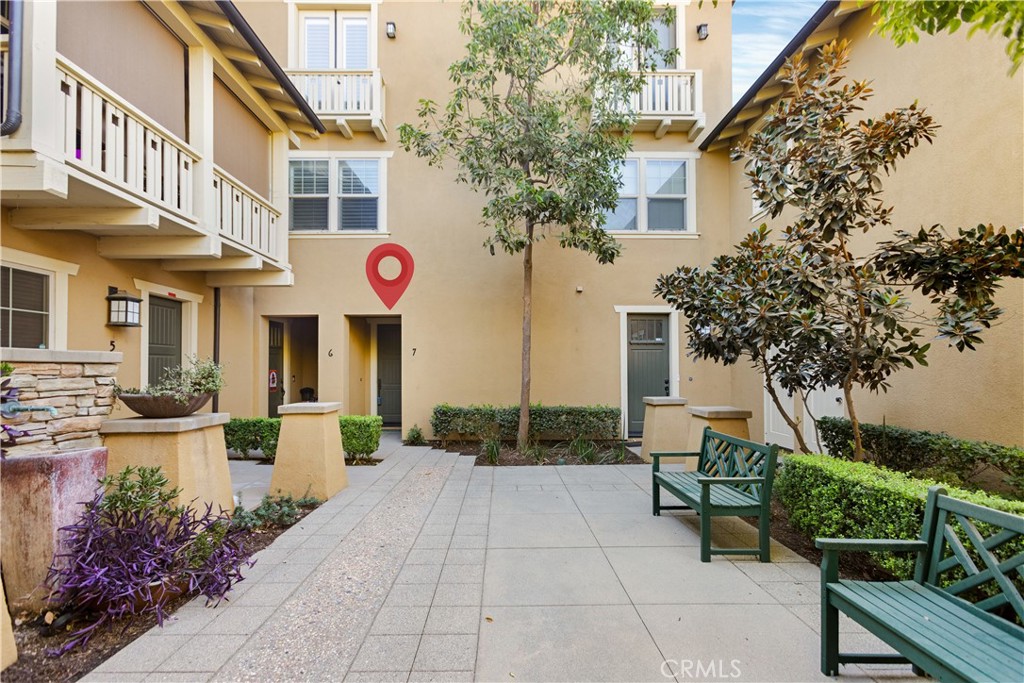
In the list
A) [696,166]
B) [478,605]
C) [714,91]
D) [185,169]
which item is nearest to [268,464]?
[185,169]

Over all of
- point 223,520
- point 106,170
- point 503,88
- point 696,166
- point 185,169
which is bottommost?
point 223,520

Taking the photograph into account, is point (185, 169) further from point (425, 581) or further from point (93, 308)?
point (425, 581)

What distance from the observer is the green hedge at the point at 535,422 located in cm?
900

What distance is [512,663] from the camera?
247 centimetres

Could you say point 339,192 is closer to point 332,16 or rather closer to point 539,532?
point 332,16

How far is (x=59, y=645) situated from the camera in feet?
8.68

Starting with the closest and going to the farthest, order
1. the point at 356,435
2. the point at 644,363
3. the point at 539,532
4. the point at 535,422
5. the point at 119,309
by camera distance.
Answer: the point at 539,532 → the point at 119,309 → the point at 356,435 → the point at 535,422 → the point at 644,363

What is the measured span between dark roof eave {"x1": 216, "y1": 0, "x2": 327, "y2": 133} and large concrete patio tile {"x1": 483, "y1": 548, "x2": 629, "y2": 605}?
7248 millimetres

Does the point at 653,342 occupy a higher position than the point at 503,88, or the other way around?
the point at 503,88

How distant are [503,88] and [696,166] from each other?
4331mm

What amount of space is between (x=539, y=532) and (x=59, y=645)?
10.8ft

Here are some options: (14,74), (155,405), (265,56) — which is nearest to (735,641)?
(155,405)

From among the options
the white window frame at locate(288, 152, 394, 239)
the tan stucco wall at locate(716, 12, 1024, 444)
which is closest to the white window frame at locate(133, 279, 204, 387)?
the white window frame at locate(288, 152, 394, 239)

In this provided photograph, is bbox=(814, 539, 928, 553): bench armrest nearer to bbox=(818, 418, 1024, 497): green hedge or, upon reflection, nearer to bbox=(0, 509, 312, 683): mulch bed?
bbox=(818, 418, 1024, 497): green hedge
